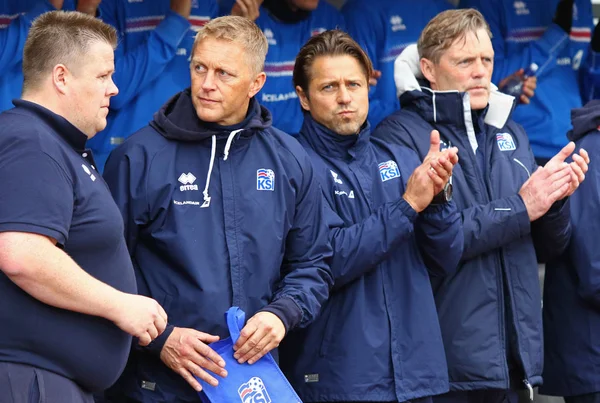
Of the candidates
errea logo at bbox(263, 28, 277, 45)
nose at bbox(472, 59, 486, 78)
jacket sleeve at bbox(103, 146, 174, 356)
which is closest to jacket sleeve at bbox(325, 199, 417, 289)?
jacket sleeve at bbox(103, 146, 174, 356)

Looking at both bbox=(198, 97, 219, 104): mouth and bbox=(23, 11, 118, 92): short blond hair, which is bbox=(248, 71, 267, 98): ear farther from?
bbox=(23, 11, 118, 92): short blond hair

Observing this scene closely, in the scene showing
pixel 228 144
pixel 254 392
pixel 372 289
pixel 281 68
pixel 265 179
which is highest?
pixel 281 68

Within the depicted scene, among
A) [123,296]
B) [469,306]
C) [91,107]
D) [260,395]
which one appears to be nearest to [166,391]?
[260,395]

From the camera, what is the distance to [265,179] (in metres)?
3.63

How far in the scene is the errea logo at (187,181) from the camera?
3.54 m

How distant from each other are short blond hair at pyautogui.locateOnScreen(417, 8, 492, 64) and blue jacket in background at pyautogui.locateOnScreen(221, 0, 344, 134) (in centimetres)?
86

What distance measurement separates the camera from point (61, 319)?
9.45ft

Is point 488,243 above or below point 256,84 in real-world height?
below

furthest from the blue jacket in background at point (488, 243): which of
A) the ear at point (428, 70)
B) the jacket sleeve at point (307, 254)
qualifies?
the jacket sleeve at point (307, 254)

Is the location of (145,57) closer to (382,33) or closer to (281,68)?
(281,68)

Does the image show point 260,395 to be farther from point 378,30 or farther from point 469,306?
point 378,30

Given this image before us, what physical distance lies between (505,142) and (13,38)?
211 centimetres

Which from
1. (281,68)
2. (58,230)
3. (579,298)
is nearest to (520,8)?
(281,68)

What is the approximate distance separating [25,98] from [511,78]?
3266 mm
